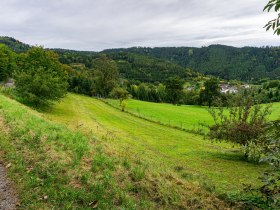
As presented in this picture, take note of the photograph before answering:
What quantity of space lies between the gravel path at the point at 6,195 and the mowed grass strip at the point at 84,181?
18 cm

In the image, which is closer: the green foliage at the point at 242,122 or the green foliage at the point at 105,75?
the green foliage at the point at 242,122

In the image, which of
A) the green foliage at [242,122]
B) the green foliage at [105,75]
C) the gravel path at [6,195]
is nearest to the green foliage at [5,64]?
the green foliage at [105,75]

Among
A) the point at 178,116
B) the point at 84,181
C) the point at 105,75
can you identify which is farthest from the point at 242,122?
the point at 105,75

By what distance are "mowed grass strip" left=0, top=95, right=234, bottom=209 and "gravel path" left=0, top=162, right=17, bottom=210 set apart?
0.18m

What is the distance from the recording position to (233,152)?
74.5 ft

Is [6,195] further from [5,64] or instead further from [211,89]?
[211,89]

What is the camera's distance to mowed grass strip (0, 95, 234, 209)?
7.18 m

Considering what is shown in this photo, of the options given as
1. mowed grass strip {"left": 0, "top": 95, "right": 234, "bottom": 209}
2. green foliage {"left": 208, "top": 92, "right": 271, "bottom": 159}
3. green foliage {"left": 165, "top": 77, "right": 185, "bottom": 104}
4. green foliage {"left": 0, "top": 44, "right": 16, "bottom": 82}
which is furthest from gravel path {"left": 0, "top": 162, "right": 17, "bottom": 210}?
green foliage {"left": 165, "top": 77, "right": 185, "bottom": 104}

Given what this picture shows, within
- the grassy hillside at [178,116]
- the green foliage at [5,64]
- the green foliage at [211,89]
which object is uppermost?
the green foliage at [5,64]

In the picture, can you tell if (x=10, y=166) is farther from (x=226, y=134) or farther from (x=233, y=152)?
(x=233, y=152)

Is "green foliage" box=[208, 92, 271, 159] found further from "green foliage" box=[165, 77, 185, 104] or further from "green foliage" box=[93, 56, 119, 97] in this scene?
"green foliage" box=[165, 77, 185, 104]

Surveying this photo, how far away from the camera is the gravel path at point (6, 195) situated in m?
6.50

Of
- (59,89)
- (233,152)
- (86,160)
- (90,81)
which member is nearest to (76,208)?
(86,160)

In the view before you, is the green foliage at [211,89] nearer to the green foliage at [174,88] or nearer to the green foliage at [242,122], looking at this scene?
the green foliage at [174,88]
